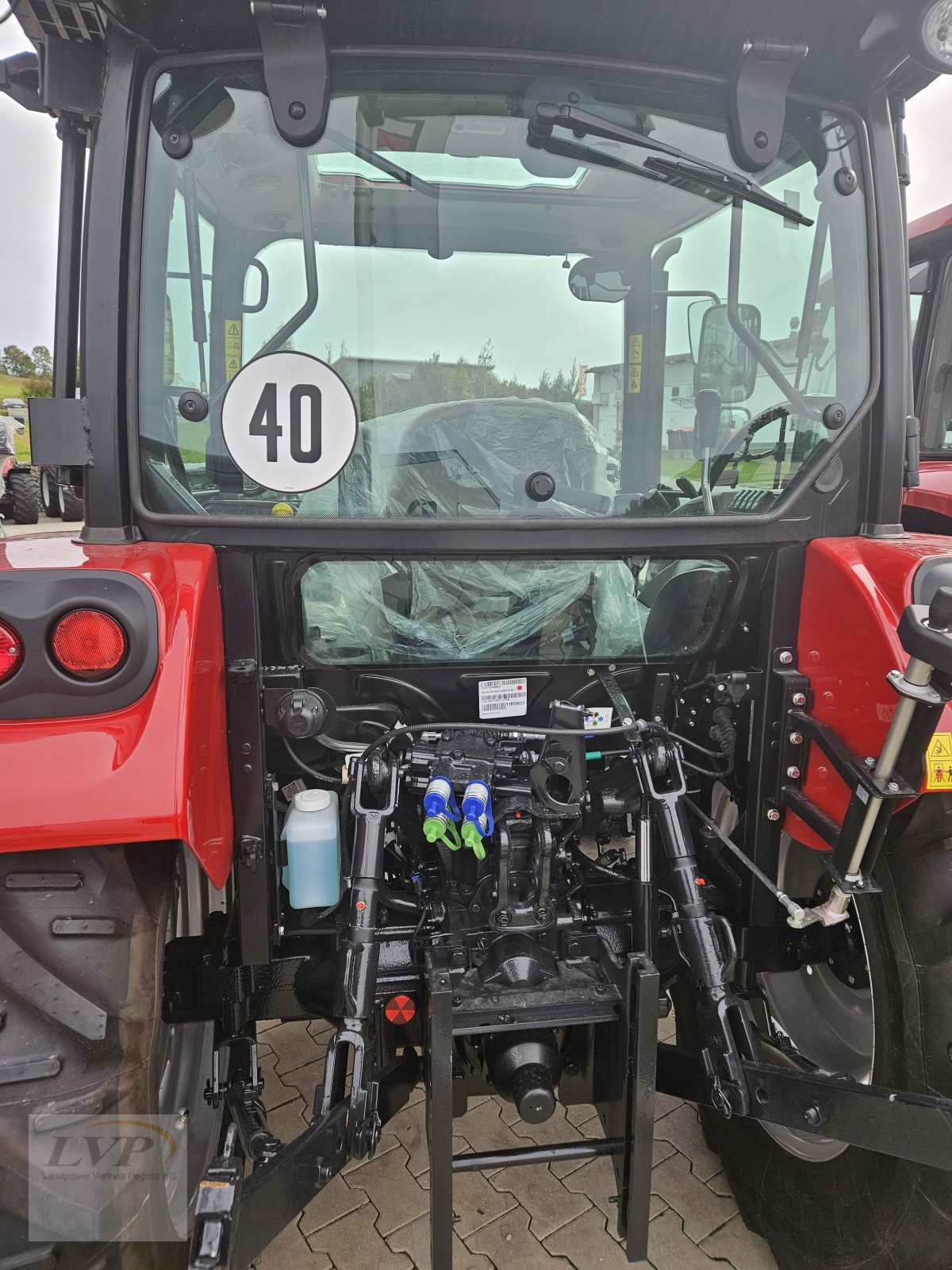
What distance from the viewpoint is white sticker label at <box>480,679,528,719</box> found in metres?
1.92

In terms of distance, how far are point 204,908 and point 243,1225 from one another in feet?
2.77

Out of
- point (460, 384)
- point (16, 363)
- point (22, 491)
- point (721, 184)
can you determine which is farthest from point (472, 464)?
point (16, 363)

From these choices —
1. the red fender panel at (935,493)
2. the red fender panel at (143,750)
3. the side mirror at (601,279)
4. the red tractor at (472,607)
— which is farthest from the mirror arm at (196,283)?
the red fender panel at (935,493)

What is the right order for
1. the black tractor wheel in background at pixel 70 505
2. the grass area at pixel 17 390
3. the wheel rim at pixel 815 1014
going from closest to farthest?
the wheel rim at pixel 815 1014, the black tractor wheel in background at pixel 70 505, the grass area at pixel 17 390

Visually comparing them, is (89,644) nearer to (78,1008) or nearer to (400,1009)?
(78,1008)

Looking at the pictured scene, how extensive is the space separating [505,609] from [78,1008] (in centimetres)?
113

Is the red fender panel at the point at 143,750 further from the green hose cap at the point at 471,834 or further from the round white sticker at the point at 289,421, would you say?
the green hose cap at the point at 471,834

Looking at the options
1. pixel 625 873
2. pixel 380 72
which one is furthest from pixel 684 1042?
pixel 380 72

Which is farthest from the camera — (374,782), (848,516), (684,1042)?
(684,1042)

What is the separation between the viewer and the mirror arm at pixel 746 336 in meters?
1.80

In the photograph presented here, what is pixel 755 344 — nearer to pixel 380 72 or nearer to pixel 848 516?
pixel 848 516

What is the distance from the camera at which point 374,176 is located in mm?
1632

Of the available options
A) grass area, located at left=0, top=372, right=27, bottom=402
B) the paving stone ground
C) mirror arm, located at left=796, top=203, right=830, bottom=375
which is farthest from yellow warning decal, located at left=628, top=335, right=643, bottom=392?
grass area, located at left=0, top=372, right=27, bottom=402

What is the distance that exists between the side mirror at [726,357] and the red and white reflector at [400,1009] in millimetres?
1496
